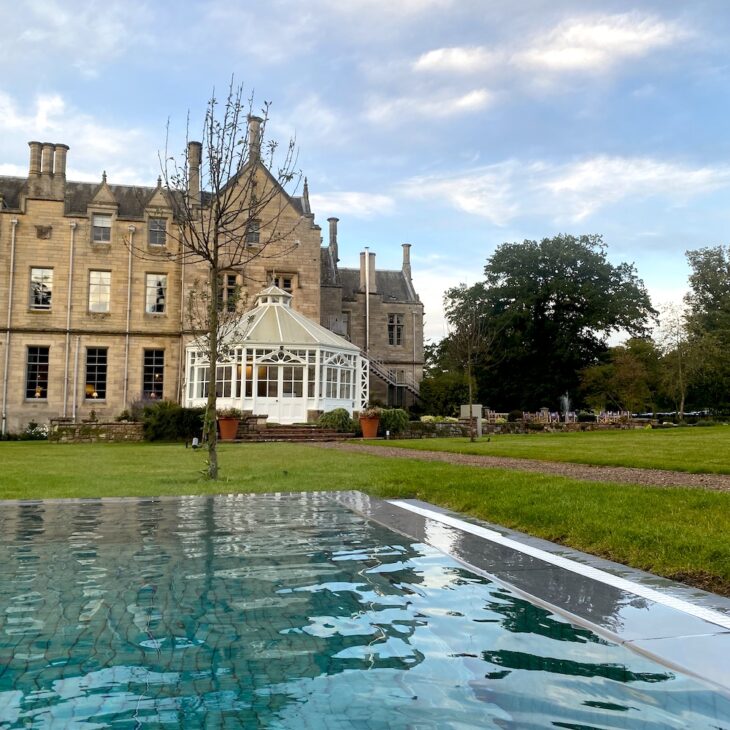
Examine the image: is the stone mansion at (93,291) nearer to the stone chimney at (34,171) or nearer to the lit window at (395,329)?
the stone chimney at (34,171)

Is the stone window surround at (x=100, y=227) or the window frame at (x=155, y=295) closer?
the stone window surround at (x=100, y=227)

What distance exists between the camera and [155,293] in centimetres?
3198

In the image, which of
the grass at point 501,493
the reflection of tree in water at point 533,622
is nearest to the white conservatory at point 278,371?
the grass at point 501,493

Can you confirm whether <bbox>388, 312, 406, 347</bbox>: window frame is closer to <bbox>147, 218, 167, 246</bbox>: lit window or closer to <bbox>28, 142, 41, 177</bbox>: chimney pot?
<bbox>147, 218, 167, 246</bbox>: lit window

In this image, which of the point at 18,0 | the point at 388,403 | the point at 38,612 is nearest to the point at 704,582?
the point at 38,612

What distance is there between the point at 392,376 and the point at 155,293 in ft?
43.8

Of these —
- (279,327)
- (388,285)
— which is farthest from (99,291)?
(388,285)

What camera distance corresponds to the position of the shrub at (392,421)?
2512 centimetres

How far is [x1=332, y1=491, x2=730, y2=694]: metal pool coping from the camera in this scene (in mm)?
2744

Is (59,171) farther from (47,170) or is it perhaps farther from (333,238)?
(333,238)

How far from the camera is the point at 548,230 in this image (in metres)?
43.3

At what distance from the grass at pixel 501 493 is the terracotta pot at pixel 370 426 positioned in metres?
10.7

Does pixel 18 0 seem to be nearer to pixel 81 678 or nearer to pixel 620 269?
pixel 81 678

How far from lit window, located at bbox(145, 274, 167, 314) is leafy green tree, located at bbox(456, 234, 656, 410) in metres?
19.5
